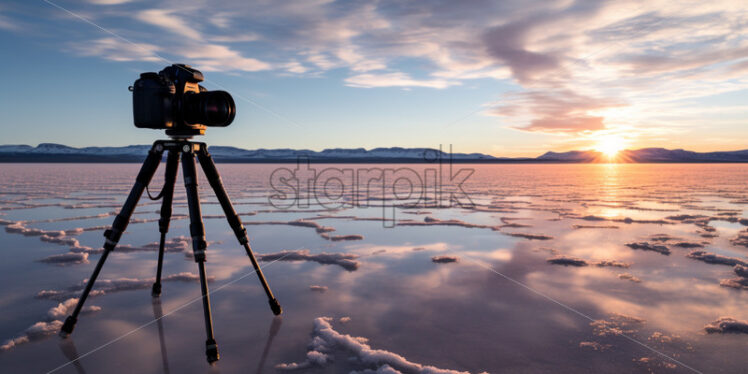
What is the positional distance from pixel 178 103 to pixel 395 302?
231 cm

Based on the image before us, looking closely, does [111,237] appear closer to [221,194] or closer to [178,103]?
[221,194]

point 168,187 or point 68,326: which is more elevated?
point 168,187

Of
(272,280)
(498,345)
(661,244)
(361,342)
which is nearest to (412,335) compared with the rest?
(361,342)

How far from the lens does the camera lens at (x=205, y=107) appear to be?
9.02 feet

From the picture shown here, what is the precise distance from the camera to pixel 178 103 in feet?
9.03

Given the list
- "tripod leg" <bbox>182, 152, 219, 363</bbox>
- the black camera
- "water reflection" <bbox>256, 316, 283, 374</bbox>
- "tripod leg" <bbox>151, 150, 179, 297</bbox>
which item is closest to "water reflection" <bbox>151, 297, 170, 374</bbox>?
"tripod leg" <bbox>151, 150, 179, 297</bbox>

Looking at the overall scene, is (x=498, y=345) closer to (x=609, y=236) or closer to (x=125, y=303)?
(x=125, y=303)

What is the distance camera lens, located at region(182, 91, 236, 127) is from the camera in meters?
2.75

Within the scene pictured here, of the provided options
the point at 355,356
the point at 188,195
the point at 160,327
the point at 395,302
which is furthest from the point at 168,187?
the point at 395,302

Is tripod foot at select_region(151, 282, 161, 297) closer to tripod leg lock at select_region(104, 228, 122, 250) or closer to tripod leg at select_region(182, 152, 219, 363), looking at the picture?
tripod leg lock at select_region(104, 228, 122, 250)

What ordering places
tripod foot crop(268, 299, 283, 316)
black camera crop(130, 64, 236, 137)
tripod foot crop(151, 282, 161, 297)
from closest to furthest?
black camera crop(130, 64, 236, 137)
tripod foot crop(268, 299, 283, 316)
tripod foot crop(151, 282, 161, 297)

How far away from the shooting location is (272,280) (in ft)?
13.5

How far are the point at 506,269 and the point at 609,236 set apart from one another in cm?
307

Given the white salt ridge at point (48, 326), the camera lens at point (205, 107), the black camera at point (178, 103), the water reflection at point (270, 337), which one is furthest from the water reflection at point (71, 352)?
the camera lens at point (205, 107)
